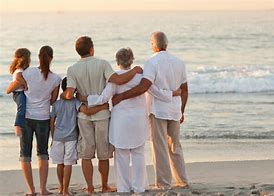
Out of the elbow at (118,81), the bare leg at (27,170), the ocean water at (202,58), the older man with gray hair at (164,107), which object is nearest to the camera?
the elbow at (118,81)

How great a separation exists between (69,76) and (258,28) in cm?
4066

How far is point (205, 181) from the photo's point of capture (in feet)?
31.1

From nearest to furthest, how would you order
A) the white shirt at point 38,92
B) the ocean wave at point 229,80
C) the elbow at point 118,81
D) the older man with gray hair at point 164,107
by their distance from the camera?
the elbow at point 118,81, the older man with gray hair at point 164,107, the white shirt at point 38,92, the ocean wave at point 229,80

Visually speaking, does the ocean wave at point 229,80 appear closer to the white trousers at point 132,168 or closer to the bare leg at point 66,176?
the bare leg at point 66,176

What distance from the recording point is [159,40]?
8180 mm

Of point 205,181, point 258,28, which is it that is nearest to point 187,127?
point 205,181

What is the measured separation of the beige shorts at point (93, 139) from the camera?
8008mm

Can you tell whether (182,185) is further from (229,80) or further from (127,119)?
(229,80)

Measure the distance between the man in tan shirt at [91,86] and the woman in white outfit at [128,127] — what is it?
0.06m

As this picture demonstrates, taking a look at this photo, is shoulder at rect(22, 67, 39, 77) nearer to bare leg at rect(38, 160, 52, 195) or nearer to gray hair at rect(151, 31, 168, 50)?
bare leg at rect(38, 160, 52, 195)

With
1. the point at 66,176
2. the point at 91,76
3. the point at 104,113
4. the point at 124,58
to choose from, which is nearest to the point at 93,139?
the point at 104,113

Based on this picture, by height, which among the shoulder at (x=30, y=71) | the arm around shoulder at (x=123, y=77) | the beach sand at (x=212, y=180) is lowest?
the beach sand at (x=212, y=180)

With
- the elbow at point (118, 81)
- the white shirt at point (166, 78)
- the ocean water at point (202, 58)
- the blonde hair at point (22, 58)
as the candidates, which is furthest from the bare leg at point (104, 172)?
the ocean water at point (202, 58)

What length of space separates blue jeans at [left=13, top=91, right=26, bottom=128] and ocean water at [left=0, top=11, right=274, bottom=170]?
9.04 ft
